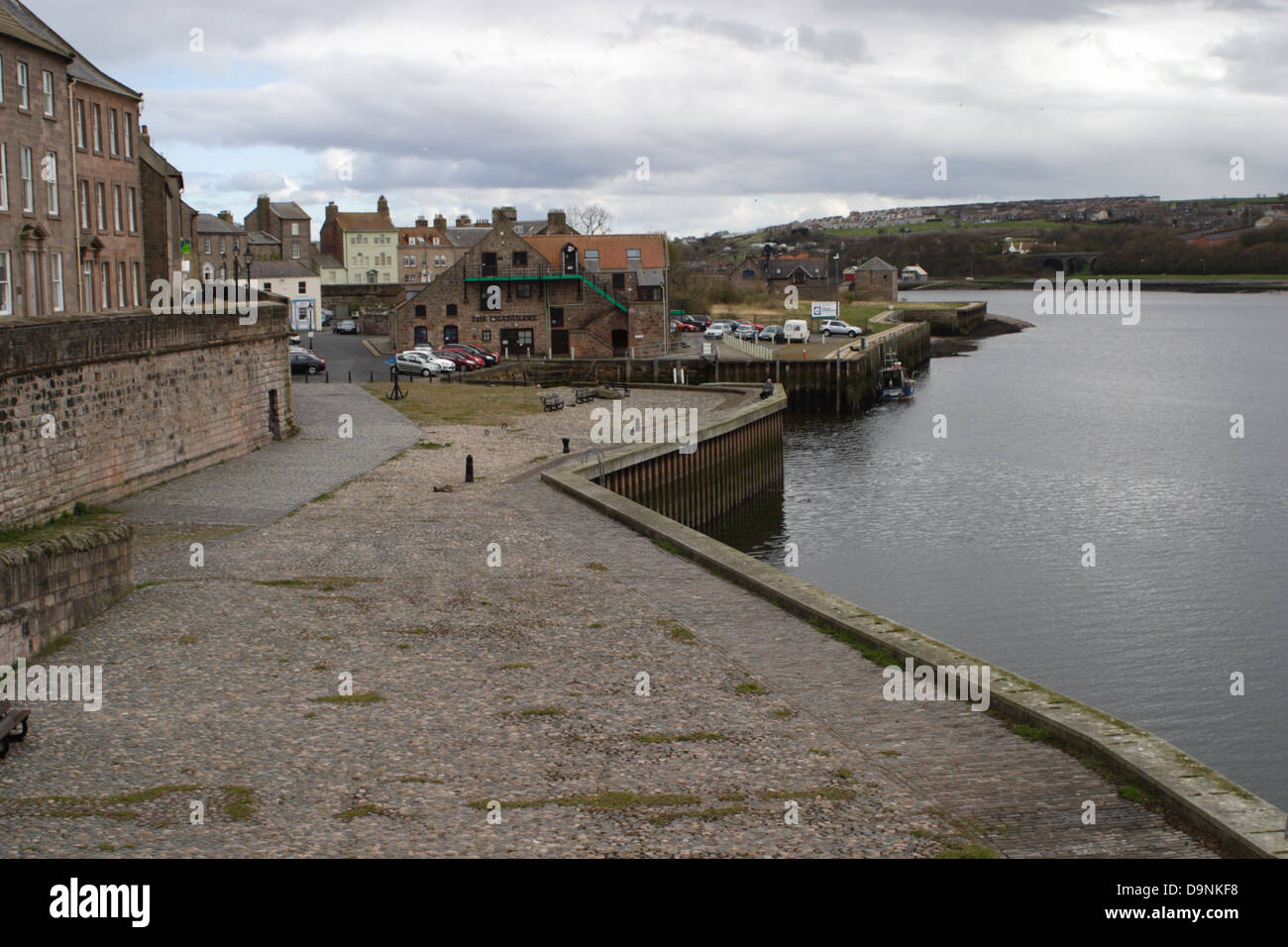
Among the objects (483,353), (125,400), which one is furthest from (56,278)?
(483,353)

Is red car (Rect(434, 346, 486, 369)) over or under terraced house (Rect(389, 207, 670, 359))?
under

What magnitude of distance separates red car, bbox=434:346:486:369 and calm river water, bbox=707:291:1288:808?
1592 centimetres

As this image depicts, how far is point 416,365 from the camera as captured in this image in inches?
2319

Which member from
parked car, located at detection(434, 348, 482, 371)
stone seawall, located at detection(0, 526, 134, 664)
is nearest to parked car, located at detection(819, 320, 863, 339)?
parked car, located at detection(434, 348, 482, 371)

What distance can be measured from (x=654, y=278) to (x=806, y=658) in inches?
2321

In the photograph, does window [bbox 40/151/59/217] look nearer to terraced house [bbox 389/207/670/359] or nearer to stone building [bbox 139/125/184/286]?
stone building [bbox 139/125/184/286]

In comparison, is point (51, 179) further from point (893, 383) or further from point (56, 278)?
point (893, 383)

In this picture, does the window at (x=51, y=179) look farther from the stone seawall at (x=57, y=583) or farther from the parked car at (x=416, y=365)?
the parked car at (x=416, y=365)

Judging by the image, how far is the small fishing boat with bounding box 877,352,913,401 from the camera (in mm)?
72438

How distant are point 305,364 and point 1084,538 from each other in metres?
34.7

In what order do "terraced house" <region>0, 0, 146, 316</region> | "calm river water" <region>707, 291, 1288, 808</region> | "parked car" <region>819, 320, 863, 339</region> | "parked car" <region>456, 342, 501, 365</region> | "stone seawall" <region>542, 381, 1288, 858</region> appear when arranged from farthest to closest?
"parked car" <region>819, 320, 863, 339</region> < "parked car" <region>456, 342, 501, 365</region> < "terraced house" <region>0, 0, 146, 316</region> < "calm river water" <region>707, 291, 1288, 808</region> < "stone seawall" <region>542, 381, 1288, 858</region>

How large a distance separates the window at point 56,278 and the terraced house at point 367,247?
90207mm

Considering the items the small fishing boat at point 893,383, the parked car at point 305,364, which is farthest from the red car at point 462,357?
the small fishing boat at point 893,383
